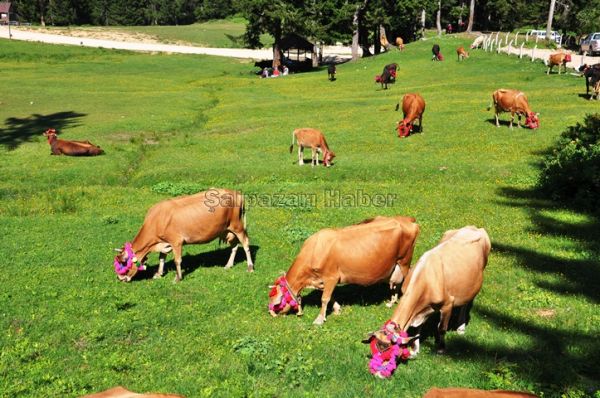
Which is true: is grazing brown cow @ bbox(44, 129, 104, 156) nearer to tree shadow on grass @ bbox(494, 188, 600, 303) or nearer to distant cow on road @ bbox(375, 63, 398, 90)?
tree shadow on grass @ bbox(494, 188, 600, 303)

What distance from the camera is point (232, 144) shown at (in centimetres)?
2989

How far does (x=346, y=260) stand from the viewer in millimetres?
10750

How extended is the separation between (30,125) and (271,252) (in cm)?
2767

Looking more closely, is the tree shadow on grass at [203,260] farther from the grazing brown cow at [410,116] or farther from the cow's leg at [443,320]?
the grazing brown cow at [410,116]

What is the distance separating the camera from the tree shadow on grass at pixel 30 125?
1234 inches

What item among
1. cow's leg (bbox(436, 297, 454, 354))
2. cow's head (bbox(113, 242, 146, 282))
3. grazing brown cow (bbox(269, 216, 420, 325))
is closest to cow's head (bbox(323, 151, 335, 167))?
cow's head (bbox(113, 242, 146, 282))

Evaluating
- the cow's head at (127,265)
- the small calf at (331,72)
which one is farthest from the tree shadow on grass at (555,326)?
the small calf at (331,72)

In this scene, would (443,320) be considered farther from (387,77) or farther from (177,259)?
(387,77)

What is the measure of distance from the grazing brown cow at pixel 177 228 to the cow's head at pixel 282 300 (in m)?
3.09

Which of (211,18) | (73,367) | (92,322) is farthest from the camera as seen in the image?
(211,18)

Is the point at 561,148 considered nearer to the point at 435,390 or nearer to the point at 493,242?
the point at 493,242

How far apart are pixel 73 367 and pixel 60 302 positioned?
9.57 feet

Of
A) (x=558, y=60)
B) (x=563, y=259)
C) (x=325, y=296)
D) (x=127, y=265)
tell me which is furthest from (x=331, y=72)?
(x=325, y=296)

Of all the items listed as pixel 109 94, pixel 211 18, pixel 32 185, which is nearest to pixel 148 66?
pixel 109 94
